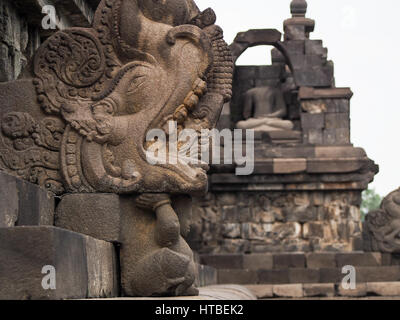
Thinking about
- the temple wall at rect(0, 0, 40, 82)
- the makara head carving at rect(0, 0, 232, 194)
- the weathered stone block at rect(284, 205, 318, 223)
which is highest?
the temple wall at rect(0, 0, 40, 82)

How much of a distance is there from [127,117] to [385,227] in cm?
1308

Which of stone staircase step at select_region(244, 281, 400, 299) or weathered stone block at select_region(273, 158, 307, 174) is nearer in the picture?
stone staircase step at select_region(244, 281, 400, 299)

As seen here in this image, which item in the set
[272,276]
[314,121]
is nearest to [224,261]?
[272,276]

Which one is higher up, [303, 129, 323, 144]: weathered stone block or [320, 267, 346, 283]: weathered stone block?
[303, 129, 323, 144]: weathered stone block

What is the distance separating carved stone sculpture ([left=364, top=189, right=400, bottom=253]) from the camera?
18.2m

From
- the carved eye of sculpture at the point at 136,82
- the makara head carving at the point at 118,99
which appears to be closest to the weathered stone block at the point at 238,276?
the makara head carving at the point at 118,99

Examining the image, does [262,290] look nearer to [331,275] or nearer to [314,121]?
[331,275]

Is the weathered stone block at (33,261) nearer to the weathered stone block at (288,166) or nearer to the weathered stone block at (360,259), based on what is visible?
the weathered stone block at (360,259)

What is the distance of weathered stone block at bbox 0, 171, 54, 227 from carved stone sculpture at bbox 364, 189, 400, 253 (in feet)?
43.2

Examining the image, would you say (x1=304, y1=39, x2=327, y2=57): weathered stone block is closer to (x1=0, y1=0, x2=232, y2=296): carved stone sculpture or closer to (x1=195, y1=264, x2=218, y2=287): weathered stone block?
(x1=195, y1=264, x2=218, y2=287): weathered stone block

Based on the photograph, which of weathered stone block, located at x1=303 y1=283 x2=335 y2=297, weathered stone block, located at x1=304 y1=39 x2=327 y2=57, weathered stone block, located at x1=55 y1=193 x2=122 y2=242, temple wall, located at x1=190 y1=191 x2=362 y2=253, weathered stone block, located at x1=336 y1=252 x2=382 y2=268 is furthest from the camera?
weathered stone block, located at x1=304 y1=39 x2=327 y2=57

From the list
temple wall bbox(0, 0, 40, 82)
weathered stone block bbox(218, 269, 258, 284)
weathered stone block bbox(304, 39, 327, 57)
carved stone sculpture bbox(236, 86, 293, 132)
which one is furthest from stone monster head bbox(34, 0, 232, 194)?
weathered stone block bbox(304, 39, 327, 57)

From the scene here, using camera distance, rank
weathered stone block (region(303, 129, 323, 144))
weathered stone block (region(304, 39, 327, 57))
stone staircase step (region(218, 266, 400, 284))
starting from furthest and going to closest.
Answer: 1. weathered stone block (region(304, 39, 327, 57))
2. weathered stone block (region(303, 129, 323, 144))
3. stone staircase step (region(218, 266, 400, 284))
